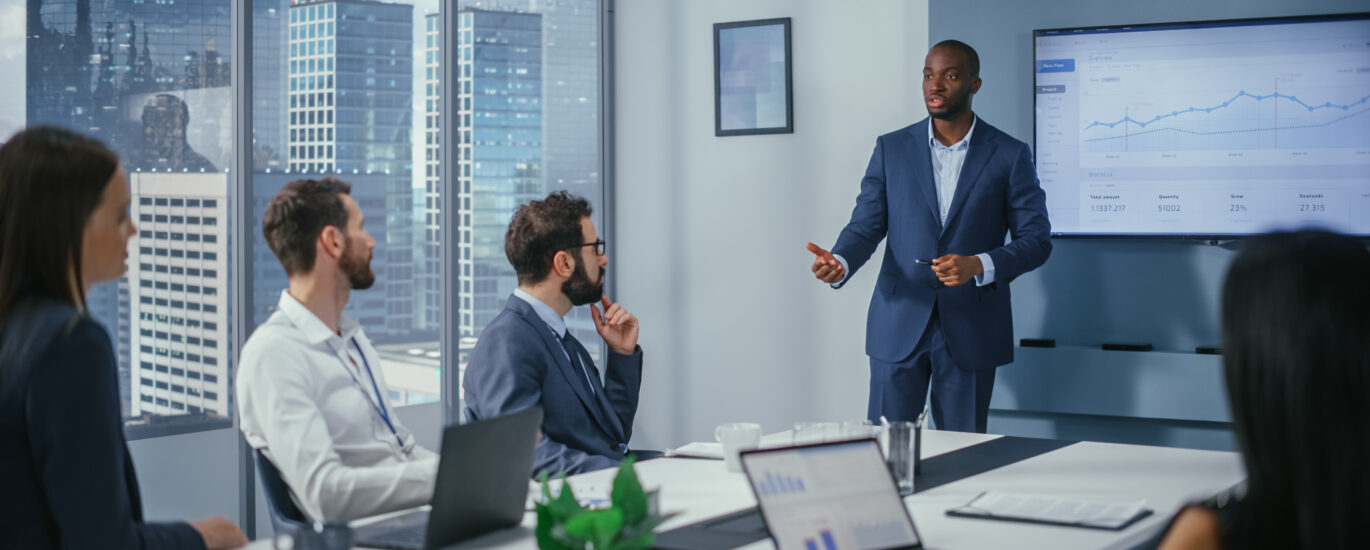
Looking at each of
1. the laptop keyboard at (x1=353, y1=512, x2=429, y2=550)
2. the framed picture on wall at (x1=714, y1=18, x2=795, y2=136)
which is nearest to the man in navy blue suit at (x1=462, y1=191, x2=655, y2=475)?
the laptop keyboard at (x1=353, y1=512, x2=429, y2=550)

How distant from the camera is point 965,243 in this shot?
3.98 metres

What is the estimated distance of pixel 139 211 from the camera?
371 centimetres

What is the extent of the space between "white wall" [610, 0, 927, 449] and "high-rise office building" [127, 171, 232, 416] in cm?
223

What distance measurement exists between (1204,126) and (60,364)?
3780 millimetres

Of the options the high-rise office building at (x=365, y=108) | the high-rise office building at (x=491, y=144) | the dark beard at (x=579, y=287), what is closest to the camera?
the dark beard at (x=579, y=287)

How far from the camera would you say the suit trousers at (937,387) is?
3949 mm

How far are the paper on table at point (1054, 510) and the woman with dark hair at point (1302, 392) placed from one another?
84 cm

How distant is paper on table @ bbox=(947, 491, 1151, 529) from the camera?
200 cm

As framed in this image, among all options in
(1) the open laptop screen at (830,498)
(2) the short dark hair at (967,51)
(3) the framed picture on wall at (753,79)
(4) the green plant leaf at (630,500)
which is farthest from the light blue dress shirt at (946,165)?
(4) the green plant leaf at (630,500)

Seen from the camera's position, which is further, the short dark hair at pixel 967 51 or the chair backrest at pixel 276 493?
the short dark hair at pixel 967 51

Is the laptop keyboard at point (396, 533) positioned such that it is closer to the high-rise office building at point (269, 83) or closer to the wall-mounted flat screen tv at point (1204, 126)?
the high-rise office building at point (269, 83)

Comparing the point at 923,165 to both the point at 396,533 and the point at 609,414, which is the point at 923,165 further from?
the point at 396,533

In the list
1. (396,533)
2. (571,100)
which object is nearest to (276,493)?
(396,533)

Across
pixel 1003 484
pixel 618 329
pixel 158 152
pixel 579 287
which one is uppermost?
pixel 158 152
